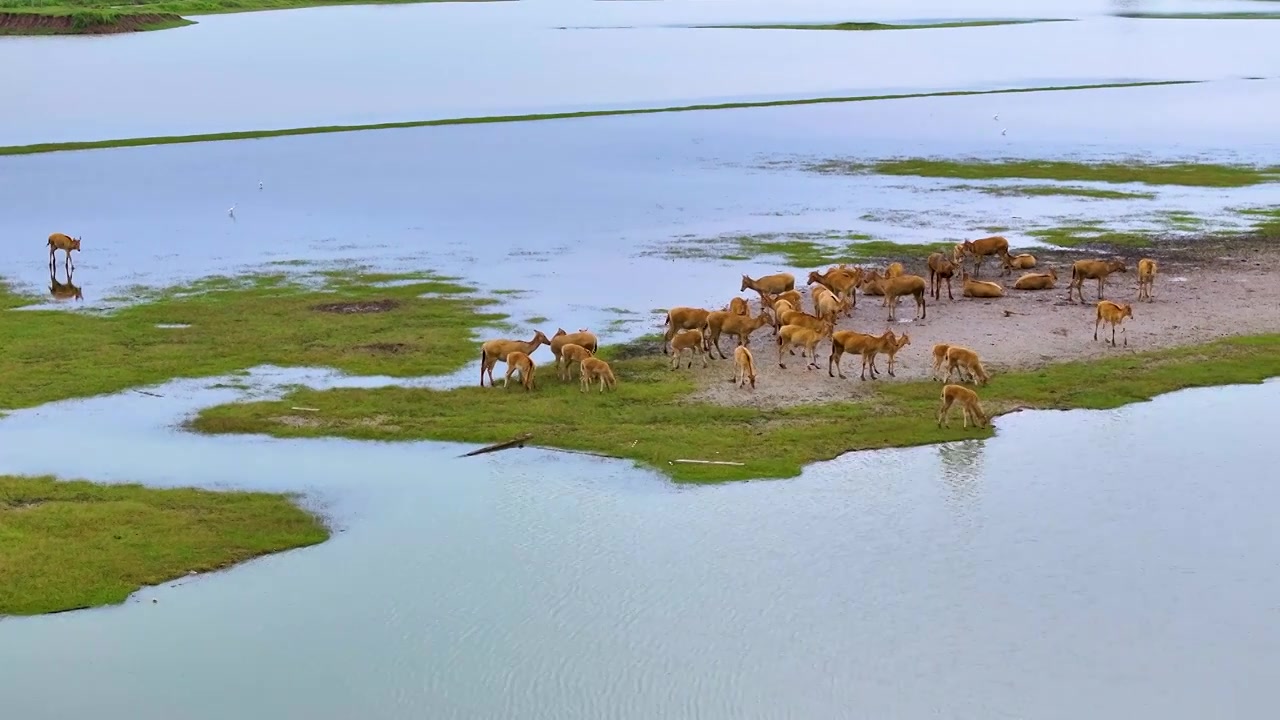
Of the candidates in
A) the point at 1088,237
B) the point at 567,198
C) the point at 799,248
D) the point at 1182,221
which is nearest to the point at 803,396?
the point at 799,248

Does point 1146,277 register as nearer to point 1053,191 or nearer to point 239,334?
point 239,334

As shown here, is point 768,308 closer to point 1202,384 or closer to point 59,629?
point 1202,384

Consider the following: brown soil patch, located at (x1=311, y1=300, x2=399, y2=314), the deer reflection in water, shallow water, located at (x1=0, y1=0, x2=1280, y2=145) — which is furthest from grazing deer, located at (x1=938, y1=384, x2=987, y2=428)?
shallow water, located at (x1=0, y1=0, x2=1280, y2=145)

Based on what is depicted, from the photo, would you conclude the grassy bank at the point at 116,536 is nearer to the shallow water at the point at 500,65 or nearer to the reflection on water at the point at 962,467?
the reflection on water at the point at 962,467

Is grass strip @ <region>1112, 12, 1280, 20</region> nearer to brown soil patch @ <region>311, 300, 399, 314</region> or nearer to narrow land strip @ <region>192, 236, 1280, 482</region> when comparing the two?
narrow land strip @ <region>192, 236, 1280, 482</region>

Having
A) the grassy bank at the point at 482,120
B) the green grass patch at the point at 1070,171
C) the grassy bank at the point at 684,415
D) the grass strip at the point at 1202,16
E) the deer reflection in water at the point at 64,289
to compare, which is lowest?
the grassy bank at the point at 684,415

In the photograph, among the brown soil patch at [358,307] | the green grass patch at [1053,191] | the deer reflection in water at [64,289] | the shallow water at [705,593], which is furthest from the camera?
the green grass patch at [1053,191]

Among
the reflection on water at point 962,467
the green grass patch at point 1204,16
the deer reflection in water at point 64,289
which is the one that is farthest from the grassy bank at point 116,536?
the green grass patch at point 1204,16
